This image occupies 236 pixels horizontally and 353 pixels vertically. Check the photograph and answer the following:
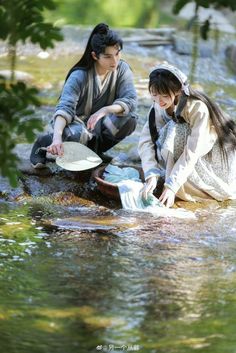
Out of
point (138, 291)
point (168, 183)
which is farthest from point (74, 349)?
point (168, 183)

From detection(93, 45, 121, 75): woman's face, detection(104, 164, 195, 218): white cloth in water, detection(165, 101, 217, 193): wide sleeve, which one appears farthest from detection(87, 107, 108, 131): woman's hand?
detection(165, 101, 217, 193): wide sleeve

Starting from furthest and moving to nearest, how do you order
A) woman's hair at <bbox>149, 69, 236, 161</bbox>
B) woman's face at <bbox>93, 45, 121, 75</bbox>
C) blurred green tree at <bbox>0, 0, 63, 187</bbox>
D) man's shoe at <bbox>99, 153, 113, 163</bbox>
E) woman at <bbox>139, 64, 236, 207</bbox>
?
man's shoe at <bbox>99, 153, 113, 163</bbox>
woman's face at <bbox>93, 45, 121, 75</bbox>
woman at <bbox>139, 64, 236, 207</bbox>
woman's hair at <bbox>149, 69, 236, 161</bbox>
blurred green tree at <bbox>0, 0, 63, 187</bbox>

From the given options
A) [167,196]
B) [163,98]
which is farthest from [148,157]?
[163,98]

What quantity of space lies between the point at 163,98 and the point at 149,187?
631 millimetres

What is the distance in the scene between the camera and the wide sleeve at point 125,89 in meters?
5.65

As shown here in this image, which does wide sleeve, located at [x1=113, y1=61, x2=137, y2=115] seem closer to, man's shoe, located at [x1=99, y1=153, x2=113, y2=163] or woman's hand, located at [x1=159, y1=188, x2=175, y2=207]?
man's shoe, located at [x1=99, y1=153, x2=113, y2=163]

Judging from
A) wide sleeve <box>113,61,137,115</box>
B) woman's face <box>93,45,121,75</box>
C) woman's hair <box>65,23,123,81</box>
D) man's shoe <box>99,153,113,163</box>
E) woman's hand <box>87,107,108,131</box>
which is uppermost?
woman's hair <box>65,23,123,81</box>

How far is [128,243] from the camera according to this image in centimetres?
465

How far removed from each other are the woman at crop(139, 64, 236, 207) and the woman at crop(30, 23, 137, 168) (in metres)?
0.36

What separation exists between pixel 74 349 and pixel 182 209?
2.08 meters

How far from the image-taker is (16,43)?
249 cm

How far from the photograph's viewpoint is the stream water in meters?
3.47

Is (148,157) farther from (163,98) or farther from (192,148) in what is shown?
(163,98)

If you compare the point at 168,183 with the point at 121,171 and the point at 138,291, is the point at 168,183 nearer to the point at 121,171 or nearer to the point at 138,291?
the point at 121,171
